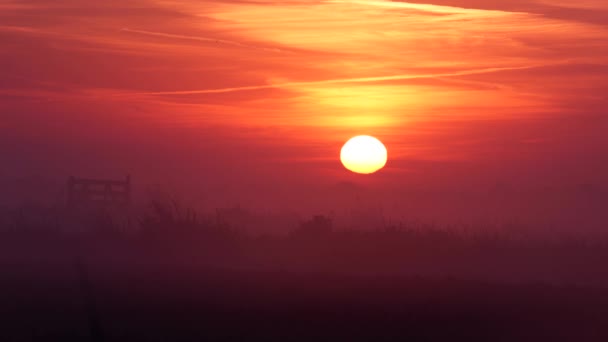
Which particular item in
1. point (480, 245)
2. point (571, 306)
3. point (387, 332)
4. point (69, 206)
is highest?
point (69, 206)

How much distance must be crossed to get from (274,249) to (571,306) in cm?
772

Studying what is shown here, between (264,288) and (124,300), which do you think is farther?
(264,288)

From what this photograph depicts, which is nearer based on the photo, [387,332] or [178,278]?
[387,332]

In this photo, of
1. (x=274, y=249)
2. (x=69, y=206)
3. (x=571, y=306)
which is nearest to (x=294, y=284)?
(x=571, y=306)

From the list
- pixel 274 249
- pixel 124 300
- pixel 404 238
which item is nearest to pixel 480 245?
pixel 404 238

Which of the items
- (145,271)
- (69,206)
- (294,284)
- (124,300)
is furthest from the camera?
(69,206)

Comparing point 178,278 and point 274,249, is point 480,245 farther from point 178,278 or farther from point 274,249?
point 178,278

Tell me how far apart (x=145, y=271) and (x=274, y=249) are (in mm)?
4671

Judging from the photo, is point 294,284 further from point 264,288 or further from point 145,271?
point 145,271

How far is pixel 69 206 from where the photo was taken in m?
30.4

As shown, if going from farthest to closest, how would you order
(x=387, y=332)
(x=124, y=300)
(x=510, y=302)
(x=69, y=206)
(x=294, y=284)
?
1. (x=69, y=206)
2. (x=294, y=284)
3. (x=510, y=302)
4. (x=124, y=300)
5. (x=387, y=332)

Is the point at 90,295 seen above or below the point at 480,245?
below

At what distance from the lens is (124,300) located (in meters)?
12.2

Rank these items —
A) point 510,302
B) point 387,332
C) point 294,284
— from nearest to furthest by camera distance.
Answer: point 387,332 < point 510,302 < point 294,284
